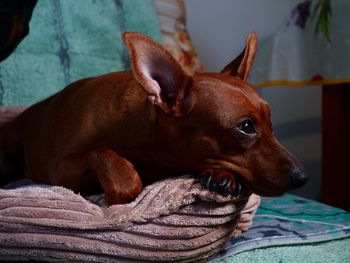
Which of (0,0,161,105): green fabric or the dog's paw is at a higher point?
the dog's paw

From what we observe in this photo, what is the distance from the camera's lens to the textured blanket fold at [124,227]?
90cm

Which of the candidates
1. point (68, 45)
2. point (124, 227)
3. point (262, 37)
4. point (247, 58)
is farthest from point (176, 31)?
point (124, 227)

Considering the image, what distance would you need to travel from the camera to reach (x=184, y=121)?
1059mm

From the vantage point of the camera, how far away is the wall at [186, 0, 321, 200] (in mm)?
2535

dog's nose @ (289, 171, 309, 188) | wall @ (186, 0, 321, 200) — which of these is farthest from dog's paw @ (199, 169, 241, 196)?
wall @ (186, 0, 321, 200)

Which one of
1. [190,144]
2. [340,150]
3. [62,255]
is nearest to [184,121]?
[190,144]

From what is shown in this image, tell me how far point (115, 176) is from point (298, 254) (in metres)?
0.42

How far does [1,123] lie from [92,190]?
2.02ft

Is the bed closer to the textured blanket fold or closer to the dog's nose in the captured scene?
the textured blanket fold

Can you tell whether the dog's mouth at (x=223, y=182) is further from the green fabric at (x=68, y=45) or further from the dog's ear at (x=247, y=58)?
the green fabric at (x=68, y=45)

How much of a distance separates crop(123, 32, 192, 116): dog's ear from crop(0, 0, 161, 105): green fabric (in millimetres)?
867

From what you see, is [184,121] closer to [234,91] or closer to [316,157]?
[234,91]

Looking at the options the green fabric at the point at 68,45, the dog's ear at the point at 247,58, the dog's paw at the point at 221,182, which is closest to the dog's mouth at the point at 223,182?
the dog's paw at the point at 221,182

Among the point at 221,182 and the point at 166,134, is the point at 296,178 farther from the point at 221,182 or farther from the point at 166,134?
the point at 166,134
